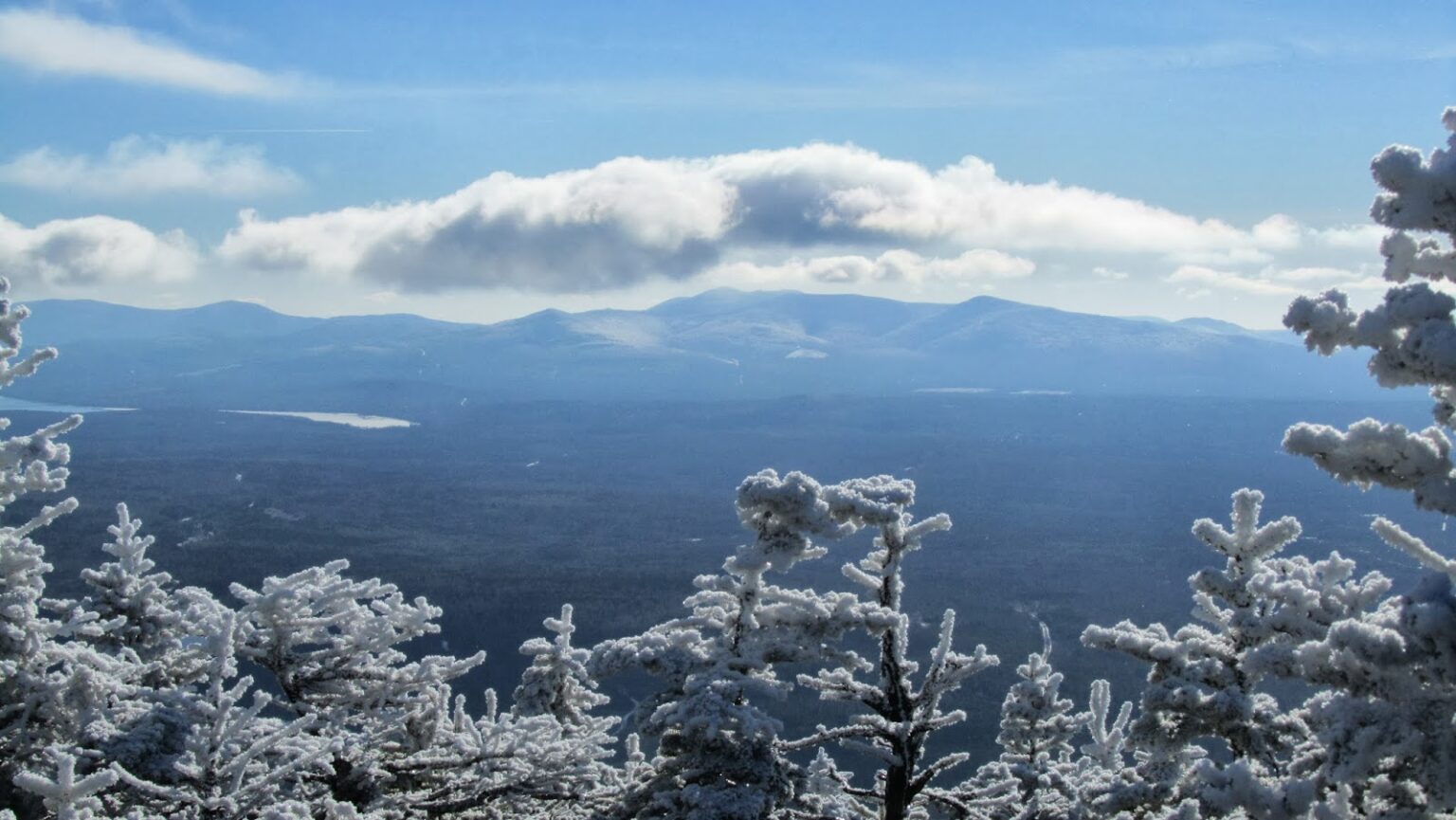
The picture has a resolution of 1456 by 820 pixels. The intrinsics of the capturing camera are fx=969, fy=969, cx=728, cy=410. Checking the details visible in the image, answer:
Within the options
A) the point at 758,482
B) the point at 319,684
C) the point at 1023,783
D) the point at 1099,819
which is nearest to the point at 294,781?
the point at 319,684

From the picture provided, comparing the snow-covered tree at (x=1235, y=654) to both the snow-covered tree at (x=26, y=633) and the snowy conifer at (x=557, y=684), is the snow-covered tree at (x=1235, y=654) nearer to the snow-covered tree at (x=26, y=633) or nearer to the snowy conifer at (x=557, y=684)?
the snow-covered tree at (x=26, y=633)

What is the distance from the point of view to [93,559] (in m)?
133

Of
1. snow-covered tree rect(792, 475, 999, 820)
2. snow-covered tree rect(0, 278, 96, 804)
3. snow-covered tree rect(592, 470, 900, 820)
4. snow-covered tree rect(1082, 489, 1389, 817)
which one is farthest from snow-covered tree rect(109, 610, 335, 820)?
snow-covered tree rect(1082, 489, 1389, 817)

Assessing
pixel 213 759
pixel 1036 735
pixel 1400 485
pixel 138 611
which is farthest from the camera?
pixel 1036 735

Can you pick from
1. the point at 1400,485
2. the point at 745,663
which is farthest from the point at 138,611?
the point at 1400,485

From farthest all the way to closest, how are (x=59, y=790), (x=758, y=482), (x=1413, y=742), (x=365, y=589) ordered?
1. (x=365, y=589)
2. (x=758, y=482)
3. (x=59, y=790)
4. (x=1413, y=742)

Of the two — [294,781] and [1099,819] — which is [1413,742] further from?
[294,781]

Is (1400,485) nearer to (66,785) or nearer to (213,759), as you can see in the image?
(66,785)

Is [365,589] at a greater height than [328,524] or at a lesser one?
greater

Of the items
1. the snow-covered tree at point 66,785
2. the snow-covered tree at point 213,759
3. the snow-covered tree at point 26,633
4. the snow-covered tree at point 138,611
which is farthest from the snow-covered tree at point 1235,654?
the snow-covered tree at point 138,611

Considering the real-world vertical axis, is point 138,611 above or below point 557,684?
above

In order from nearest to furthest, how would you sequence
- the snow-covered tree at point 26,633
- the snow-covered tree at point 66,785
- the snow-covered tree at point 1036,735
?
the snow-covered tree at point 66,785 < the snow-covered tree at point 26,633 < the snow-covered tree at point 1036,735

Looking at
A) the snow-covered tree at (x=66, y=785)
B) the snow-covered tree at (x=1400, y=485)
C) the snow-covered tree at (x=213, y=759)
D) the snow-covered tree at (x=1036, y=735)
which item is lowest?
the snow-covered tree at (x=1036, y=735)

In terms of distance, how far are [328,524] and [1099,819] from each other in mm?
185608
